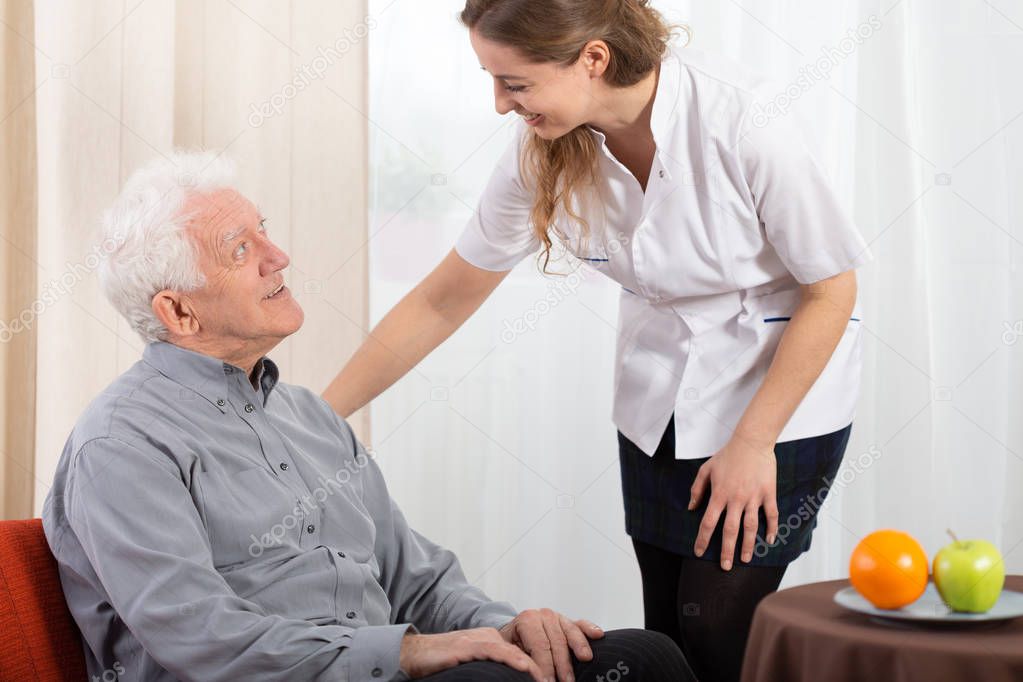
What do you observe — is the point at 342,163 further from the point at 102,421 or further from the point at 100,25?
the point at 102,421

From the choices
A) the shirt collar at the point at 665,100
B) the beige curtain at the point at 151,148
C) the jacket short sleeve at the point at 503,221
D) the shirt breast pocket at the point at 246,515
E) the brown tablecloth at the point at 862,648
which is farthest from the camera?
the beige curtain at the point at 151,148

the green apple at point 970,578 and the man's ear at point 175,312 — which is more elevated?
A: the man's ear at point 175,312

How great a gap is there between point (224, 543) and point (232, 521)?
0.09 feet

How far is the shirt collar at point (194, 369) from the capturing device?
1323 mm

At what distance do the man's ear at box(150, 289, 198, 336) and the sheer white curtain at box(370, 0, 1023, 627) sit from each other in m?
1.09

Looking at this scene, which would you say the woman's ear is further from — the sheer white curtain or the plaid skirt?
the sheer white curtain

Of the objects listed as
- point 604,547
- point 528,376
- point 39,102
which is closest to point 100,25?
point 39,102

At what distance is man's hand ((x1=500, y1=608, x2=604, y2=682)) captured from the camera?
4.15ft

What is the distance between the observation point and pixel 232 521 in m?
1.25

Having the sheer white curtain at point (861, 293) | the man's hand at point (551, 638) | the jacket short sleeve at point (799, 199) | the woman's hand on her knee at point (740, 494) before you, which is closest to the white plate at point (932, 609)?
the woman's hand on her knee at point (740, 494)

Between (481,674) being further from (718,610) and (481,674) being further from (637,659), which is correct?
(718,610)

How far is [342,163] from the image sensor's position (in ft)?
7.60

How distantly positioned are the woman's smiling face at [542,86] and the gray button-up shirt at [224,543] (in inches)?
18.7

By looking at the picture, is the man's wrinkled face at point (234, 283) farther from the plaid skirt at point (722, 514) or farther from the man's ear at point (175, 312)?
the plaid skirt at point (722, 514)
